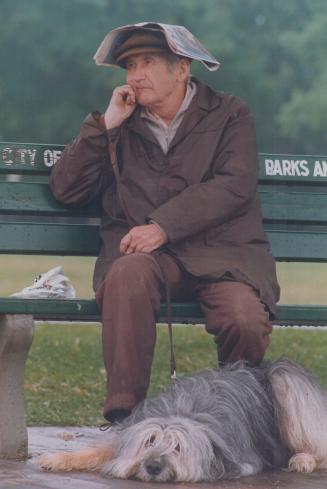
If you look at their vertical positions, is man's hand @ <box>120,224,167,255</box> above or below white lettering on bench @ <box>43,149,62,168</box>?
below

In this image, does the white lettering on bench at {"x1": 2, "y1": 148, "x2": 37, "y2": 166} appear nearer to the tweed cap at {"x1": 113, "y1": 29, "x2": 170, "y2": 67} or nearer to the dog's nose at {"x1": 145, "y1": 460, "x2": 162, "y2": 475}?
the tweed cap at {"x1": 113, "y1": 29, "x2": 170, "y2": 67}

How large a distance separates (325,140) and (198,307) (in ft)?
60.3

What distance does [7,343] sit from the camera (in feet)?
17.5

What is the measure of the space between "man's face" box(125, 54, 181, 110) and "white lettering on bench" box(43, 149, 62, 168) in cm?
49

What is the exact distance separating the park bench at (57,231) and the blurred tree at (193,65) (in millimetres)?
15013

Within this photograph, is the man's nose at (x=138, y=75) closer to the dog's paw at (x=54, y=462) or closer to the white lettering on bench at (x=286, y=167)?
the white lettering on bench at (x=286, y=167)

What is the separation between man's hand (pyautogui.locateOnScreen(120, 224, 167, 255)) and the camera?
17.9ft

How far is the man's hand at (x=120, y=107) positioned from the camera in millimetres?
5672

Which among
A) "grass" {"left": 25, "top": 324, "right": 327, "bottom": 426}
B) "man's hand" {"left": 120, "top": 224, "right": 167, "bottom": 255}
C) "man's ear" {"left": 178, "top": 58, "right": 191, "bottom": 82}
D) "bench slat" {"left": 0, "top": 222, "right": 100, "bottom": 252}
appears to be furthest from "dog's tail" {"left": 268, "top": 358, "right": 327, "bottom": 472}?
"grass" {"left": 25, "top": 324, "right": 327, "bottom": 426}

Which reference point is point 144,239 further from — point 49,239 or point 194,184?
point 49,239

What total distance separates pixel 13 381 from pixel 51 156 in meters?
1.06

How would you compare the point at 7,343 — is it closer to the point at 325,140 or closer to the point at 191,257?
the point at 191,257

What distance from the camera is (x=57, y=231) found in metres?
6.02

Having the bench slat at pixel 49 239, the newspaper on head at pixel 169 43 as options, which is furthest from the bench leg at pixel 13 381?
the newspaper on head at pixel 169 43
